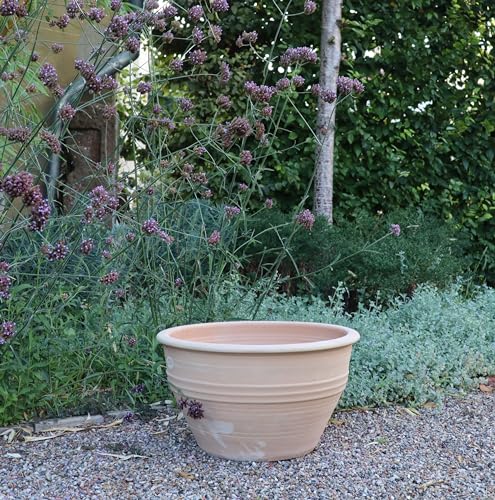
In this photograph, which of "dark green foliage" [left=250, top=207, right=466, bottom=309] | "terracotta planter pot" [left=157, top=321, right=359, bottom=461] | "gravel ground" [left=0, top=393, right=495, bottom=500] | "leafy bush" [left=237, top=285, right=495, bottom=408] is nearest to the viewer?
"gravel ground" [left=0, top=393, right=495, bottom=500]

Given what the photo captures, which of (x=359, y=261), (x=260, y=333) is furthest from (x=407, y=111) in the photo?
(x=260, y=333)

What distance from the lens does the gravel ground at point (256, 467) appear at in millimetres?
2344

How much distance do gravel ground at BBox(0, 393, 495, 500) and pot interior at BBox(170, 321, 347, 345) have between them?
38cm

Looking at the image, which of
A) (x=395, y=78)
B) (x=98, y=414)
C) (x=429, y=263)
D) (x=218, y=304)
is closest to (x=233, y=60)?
(x=395, y=78)

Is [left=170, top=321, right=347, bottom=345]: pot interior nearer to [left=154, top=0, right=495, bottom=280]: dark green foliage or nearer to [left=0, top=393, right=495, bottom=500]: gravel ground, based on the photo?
[left=0, top=393, right=495, bottom=500]: gravel ground

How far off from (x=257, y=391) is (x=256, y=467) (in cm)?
28

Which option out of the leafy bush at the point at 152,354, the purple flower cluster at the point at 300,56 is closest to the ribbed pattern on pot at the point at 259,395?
the leafy bush at the point at 152,354

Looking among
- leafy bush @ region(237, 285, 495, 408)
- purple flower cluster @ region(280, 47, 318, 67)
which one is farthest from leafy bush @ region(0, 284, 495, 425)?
purple flower cluster @ region(280, 47, 318, 67)

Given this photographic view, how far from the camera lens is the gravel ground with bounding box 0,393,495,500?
7.69 ft

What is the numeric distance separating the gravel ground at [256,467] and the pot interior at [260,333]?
1.24 ft

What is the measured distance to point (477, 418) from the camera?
325cm

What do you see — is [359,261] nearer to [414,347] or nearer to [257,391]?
[414,347]

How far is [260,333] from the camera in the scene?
9.89 ft

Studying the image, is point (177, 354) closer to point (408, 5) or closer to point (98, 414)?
point (98, 414)
